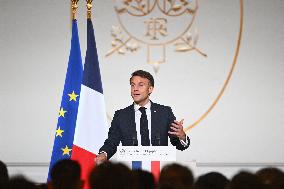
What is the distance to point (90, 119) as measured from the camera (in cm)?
475

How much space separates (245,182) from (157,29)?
399 cm

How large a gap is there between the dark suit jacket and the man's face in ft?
0.25

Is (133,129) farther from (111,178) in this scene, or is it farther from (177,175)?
(111,178)

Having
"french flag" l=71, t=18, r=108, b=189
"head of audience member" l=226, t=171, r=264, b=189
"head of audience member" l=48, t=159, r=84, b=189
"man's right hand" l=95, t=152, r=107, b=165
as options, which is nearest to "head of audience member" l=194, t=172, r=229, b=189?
"head of audience member" l=226, t=171, r=264, b=189

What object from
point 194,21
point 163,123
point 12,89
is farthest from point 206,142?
point 12,89

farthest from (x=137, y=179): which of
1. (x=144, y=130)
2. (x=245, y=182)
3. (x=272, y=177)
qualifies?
(x=144, y=130)

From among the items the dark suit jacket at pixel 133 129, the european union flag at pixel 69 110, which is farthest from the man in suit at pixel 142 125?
the european union flag at pixel 69 110

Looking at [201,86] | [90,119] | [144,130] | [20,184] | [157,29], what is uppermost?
[157,29]

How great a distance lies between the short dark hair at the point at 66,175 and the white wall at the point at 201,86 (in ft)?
11.9

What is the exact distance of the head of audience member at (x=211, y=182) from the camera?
2192 millimetres

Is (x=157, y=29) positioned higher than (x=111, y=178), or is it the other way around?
(x=157, y=29)

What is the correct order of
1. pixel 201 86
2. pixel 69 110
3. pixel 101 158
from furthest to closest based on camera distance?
1. pixel 201 86
2. pixel 69 110
3. pixel 101 158

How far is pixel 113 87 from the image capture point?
594 centimetres

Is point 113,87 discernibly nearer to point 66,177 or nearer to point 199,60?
point 199,60
